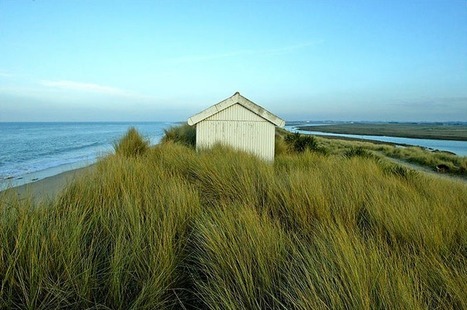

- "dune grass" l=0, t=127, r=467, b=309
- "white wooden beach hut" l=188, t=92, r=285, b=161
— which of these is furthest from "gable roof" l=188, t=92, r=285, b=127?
"dune grass" l=0, t=127, r=467, b=309

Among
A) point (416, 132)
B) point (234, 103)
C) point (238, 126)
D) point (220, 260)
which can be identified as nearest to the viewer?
point (220, 260)

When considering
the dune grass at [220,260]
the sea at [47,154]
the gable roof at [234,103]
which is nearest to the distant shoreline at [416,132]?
the sea at [47,154]

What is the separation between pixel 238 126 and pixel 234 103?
952mm

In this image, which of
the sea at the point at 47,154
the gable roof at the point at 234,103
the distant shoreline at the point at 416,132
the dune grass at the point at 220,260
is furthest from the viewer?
the distant shoreline at the point at 416,132

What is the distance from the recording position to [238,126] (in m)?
12.1

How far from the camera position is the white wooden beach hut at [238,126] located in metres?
11.8

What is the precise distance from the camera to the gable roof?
11648mm

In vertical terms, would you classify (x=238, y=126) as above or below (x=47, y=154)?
above

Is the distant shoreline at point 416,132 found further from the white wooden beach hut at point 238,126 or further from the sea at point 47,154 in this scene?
the white wooden beach hut at point 238,126

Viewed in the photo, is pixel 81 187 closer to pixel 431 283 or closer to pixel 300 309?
pixel 300 309

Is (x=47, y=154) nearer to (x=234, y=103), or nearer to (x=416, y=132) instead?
(x=234, y=103)

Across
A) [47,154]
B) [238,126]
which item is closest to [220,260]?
[238,126]

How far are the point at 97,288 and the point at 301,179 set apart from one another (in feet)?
12.6

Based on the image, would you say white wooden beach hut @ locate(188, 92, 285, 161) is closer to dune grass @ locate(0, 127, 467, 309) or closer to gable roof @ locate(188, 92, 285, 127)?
gable roof @ locate(188, 92, 285, 127)
